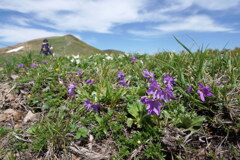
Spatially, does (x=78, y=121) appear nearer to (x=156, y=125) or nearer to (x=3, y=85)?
(x=156, y=125)

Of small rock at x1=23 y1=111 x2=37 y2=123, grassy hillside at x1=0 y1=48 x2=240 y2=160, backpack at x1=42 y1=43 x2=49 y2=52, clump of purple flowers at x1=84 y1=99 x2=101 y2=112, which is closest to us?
grassy hillside at x1=0 y1=48 x2=240 y2=160

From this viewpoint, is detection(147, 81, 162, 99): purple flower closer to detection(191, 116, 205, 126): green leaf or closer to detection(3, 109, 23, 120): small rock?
detection(191, 116, 205, 126): green leaf

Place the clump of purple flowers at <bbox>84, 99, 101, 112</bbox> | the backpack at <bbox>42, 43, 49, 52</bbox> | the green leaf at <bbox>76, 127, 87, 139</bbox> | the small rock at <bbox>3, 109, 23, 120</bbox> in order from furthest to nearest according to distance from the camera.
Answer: the backpack at <bbox>42, 43, 49, 52</bbox> → the small rock at <bbox>3, 109, 23, 120</bbox> → the clump of purple flowers at <bbox>84, 99, 101, 112</bbox> → the green leaf at <bbox>76, 127, 87, 139</bbox>

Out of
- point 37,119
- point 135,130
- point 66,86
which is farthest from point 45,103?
point 135,130

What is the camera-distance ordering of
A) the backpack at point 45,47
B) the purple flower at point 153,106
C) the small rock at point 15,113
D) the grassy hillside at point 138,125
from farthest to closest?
the backpack at point 45,47
the small rock at point 15,113
the grassy hillside at point 138,125
the purple flower at point 153,106

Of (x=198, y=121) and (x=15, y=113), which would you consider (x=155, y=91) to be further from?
(x=15, y=113)

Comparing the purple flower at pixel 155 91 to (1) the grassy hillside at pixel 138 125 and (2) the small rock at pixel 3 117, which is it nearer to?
(1) the grassy hillside at pixel 138 125

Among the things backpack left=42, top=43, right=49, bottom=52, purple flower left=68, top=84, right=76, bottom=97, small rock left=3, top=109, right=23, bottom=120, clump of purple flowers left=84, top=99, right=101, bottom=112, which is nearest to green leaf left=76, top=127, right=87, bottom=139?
clump of purple flowers left=84, top=99, right=101, bottom=112

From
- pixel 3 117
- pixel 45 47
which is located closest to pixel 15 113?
pixel 3 117

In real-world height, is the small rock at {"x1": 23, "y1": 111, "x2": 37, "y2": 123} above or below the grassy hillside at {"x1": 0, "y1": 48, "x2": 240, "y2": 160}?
below

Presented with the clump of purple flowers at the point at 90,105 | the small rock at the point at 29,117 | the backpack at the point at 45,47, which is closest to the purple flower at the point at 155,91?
the clump of purple flowers at the point at 90,105

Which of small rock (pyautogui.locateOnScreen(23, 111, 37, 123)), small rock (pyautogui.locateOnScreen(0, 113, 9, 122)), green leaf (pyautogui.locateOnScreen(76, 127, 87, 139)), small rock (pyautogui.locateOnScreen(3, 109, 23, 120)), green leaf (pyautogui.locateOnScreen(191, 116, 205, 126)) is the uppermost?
green leaf (pyautogui.locateOnScreen(191, 116, 205, 126))
